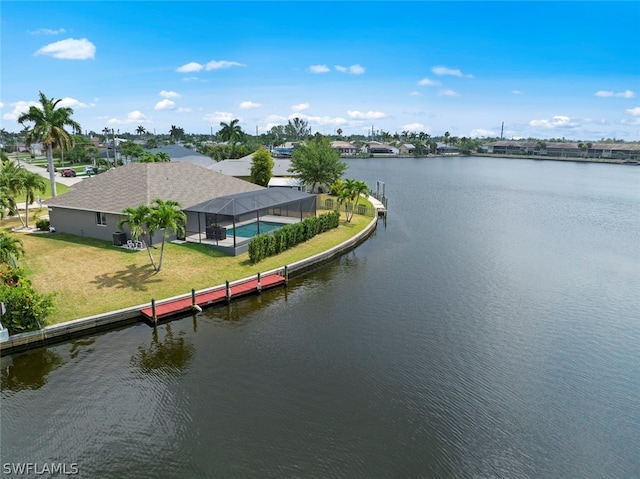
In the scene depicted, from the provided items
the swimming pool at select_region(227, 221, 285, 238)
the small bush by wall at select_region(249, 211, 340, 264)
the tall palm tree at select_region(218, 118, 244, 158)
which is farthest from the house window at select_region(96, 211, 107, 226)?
the tall palm tree at select_region(218, 118, 244, 158)

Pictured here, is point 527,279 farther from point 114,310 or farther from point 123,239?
point 123,239

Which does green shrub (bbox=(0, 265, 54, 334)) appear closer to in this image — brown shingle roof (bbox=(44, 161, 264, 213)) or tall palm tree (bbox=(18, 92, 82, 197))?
brown shingle roof (bbox=(44, 161, 264, 213))

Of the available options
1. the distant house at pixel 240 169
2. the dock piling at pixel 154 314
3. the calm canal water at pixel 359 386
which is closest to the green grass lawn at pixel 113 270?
the dock piling at pixel 154 314

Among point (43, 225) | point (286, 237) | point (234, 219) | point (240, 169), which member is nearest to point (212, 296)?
point (234, 219)

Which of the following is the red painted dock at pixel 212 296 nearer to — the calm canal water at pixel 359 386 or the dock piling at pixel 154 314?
the dock piling at pixel 154 314

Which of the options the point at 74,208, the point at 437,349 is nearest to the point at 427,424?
the point at 437,349

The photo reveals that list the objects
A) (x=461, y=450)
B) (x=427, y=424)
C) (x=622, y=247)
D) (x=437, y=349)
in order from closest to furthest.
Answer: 1. (x=461, y=450)
2. (x=427, y=424)
3. (x=437, y=349)
4. (x=622, y=247)
